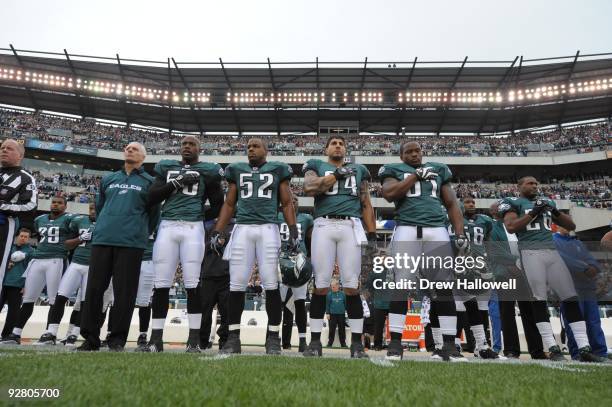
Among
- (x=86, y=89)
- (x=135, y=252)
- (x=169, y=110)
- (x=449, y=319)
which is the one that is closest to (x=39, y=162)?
(x=86, y=89)

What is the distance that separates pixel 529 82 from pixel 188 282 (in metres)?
35.9

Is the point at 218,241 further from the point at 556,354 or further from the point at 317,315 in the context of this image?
the point at 556,354

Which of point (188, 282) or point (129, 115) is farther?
point (129, 115)

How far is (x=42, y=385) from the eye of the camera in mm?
2055

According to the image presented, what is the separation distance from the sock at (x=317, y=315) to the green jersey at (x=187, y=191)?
1.75 m

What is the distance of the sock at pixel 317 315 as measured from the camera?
16.4 feet

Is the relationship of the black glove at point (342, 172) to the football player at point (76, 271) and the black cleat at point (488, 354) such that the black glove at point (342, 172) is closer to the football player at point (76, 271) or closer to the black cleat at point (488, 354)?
the black cleat at point (488, 354)

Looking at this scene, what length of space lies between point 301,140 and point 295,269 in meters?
33.0

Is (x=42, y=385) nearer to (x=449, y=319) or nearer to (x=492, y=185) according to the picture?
(x=449, y=319)

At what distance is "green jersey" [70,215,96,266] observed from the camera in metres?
7.15

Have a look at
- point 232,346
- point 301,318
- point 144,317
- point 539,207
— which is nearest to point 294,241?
point 232,346

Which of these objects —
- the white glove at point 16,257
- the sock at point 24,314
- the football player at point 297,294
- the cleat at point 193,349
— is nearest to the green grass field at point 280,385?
the cleat at point 193,349

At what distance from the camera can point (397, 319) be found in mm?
4898

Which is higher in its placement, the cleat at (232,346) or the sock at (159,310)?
the sock at (159,310)
